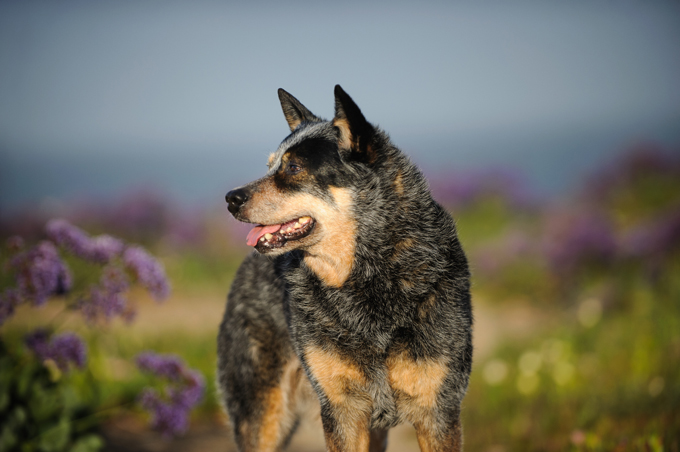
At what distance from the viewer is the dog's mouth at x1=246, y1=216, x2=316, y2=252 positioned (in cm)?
266

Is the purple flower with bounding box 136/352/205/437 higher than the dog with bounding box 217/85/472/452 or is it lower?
lower

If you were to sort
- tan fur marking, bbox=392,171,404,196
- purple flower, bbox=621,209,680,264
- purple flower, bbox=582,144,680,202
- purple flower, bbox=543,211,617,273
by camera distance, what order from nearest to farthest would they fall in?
tan fur marking, bbox=392,171,404,196, purple flower, bbox=621,209,680,264, purple flower, bbox=543,211,617,273, purple flower, bbox=582,144,680,202

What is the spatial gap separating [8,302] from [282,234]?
182cm

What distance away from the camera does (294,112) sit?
3283mm

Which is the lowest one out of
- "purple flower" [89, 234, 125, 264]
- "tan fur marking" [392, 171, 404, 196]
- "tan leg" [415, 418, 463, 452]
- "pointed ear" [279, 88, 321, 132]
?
"tan leg" [415, 418, 463, 452]

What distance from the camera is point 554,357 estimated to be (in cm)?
557

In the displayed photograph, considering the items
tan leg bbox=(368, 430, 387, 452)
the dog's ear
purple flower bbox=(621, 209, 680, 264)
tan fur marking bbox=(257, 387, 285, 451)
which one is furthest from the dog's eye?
purple flower bbox=(621, 209, 680, 264)

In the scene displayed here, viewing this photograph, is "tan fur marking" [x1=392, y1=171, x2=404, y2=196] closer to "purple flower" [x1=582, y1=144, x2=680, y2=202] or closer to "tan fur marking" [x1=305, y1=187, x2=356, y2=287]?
"tan fur marking" [x1=305, y1=187, x2=356, y2=287]

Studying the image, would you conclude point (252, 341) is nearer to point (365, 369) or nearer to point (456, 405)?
point (365, 369)

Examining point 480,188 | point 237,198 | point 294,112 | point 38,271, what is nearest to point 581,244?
point 480,188

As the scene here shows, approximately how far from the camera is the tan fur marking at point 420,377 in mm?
2510

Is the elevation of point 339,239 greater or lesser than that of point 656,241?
greater

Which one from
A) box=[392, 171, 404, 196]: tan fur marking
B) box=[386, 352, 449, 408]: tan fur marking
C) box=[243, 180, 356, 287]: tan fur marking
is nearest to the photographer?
box=[386, 352, 449, 408]: tan fur marking

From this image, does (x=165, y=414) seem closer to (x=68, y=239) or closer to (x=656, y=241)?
(x=68, y=239)
